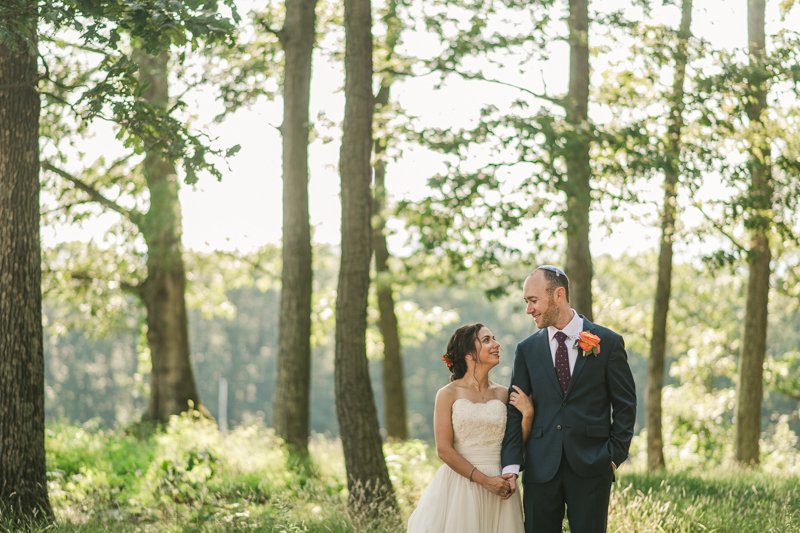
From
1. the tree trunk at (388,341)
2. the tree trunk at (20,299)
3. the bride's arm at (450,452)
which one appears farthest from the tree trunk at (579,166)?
the tree trunk at (20,299)

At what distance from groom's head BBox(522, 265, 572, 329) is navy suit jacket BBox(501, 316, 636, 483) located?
0.70ft

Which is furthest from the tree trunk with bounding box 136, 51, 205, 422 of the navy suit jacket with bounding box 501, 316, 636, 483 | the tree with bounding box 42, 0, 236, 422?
the navy suit jacket with bounding box 501, 316, 636, 483

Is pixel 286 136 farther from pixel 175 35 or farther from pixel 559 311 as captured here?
pixel 559 311

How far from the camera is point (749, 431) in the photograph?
13.7m

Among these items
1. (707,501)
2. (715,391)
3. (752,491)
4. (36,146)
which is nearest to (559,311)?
(707,501)

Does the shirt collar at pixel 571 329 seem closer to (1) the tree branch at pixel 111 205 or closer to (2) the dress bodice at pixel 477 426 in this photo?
(2) the dress bodice at pixel 477 426

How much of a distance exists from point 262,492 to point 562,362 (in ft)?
15.2

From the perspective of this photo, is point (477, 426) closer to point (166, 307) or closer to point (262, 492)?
point (262, 492)

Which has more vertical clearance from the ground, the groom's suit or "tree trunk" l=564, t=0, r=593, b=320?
"tree trunk" l=564, t=0, r=593, b=320

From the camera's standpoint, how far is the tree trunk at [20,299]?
20.7 ft

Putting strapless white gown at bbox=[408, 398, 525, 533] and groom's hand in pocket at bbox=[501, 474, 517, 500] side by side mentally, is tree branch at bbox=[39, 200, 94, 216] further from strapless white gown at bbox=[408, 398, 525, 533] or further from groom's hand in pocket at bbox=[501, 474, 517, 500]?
groom's hand in pocket at bbox=[501, 474, 517, 500]

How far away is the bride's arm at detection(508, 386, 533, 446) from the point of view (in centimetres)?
486

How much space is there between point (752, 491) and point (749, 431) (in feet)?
21.8

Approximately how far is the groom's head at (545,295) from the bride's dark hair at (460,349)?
1.68 feet
